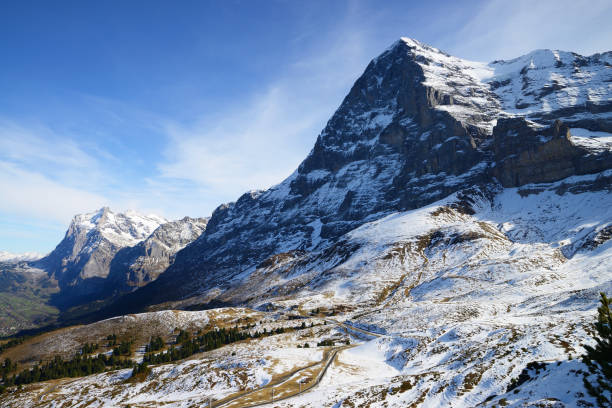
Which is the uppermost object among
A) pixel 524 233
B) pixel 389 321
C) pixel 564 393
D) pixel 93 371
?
pixel 524 233

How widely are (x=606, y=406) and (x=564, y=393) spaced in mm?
2907

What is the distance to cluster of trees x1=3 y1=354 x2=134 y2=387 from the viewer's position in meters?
105

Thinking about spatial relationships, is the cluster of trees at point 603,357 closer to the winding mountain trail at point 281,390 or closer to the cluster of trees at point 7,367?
the winding mountain trail at point 281,390

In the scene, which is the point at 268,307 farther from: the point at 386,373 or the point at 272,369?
the point at 386,373

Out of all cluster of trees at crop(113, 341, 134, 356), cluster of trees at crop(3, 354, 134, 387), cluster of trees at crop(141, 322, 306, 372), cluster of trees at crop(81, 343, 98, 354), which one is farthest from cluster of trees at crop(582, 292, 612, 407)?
cluster of trees at crop(81, 343, 98, 354)

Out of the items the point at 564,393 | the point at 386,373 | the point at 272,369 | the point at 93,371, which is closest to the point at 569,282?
the point at 386,373

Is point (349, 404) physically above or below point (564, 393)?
below

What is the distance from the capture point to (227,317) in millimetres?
162625

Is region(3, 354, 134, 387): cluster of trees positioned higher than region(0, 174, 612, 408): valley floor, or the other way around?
region(0, 174, 612, 408): valley floor

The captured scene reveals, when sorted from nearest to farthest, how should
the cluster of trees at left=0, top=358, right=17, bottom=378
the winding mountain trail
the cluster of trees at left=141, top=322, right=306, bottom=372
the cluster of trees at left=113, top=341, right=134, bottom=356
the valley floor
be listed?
the valley floor
the winding mountain trail
the cluster of trees at left=141, top=322, right=306, bottom=372
the cluster of trees at left=0, top=358, right=17, bottom=378
the cluster of trees at left=113, top=341, right=134, bottom=356

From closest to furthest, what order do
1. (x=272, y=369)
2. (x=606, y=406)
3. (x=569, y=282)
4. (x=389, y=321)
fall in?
(x=606, y=406), (x=272, y=369), (x=389, y=321), (x=569, y=282)

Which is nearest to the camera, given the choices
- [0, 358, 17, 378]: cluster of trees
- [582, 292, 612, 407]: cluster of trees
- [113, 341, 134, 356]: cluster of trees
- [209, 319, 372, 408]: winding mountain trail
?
[582, 292, 612, 407]: cluster of trees

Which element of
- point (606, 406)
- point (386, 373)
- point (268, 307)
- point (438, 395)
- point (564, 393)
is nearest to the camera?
point (606, 406)

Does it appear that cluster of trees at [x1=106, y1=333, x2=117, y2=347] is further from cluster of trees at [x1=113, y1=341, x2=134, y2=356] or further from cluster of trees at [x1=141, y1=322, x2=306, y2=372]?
cluster of trees at [x1=141, y1=322, x2=306, y2=372]
